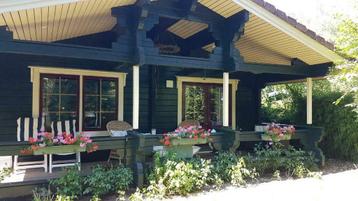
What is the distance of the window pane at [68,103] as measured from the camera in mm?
6484

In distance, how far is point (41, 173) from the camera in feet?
17.9

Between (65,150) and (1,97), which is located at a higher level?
(1,97)

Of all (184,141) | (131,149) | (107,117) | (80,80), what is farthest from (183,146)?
(80,80)

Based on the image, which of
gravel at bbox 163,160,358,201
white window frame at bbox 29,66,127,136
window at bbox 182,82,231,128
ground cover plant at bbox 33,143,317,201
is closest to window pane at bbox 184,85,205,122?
window at bbox 182,82,231,128

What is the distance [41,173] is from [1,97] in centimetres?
179

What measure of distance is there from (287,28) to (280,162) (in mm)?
2574

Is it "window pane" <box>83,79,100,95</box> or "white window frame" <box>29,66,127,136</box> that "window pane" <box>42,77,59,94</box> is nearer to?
"white window frame" <box>29,66,127,136</box>

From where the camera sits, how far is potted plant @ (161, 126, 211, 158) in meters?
5.25

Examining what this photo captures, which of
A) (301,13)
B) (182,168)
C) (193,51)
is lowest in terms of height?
(182,168)

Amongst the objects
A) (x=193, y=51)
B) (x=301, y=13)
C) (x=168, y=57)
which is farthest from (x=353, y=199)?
(x=301, y=13)

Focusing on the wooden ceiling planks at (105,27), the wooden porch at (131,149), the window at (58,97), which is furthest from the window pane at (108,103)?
the wooden ceiling planks at (105,27)

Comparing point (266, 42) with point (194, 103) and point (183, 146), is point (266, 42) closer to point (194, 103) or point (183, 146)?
point (194, 103)

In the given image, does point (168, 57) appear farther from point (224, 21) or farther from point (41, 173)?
point (41, 173)

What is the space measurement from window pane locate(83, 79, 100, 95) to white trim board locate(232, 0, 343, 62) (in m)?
3.45
